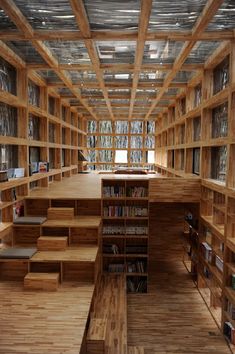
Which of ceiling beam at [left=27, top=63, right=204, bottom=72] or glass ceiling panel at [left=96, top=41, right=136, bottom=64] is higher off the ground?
glass ceiling panel at [left=96, top=41, right=136, bottom=64]

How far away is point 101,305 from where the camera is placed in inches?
212

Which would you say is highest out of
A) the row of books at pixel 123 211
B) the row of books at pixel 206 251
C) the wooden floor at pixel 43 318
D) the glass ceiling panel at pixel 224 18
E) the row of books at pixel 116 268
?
the glass ceiling panel at pixel 224 18

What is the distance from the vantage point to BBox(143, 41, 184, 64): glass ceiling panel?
17.0ft

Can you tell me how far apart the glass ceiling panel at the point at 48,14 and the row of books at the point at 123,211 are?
12.0 ft

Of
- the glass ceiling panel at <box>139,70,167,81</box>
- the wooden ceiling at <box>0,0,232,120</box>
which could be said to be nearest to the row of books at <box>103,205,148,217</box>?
the wooden ceiling at <box>0,0,232,120</box>

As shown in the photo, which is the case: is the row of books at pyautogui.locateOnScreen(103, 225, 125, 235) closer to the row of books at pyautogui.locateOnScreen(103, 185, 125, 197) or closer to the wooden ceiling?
the row of books at pyautogui.locateOnScreen(103, 185, 125, 197)

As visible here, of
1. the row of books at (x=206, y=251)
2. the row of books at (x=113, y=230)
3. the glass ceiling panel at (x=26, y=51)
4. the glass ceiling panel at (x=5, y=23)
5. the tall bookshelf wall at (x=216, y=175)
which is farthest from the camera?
the row of books at (x=113, y=230)

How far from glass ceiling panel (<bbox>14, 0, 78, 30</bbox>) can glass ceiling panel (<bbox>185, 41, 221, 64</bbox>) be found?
2.19 metres

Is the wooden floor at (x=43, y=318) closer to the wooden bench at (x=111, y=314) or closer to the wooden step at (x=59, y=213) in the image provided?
the wooden bench at (x=111, y=314)

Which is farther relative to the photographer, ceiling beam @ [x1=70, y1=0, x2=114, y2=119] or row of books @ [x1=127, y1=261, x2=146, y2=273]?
row of books @ [x1=127, y1=261, x2=146, y2=273]

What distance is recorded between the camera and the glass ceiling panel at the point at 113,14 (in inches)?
147

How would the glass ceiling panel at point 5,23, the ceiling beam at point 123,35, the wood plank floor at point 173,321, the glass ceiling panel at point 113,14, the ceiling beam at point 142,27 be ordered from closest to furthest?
the ceiling beam at point 142,27, the glass ceiling panel at point 113,14, the glass ceiling panel at point 5,23, the ceiling beam at point 123,35, the wood plank floor at point 173,321

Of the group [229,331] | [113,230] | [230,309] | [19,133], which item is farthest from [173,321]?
[19,133]

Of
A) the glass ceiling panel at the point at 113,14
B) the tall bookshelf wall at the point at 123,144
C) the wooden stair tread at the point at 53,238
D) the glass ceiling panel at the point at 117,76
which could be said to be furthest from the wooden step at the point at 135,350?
the tall bookshelf wall at the point at 123,144
